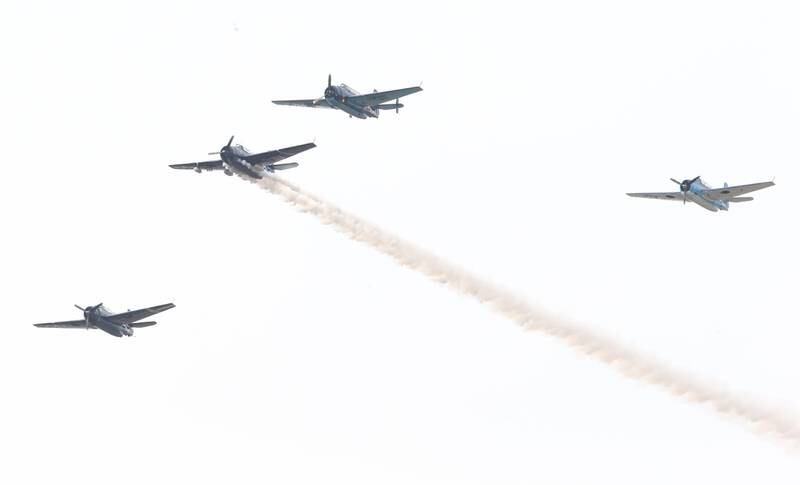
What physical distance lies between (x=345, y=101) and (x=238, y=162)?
44.5 feet

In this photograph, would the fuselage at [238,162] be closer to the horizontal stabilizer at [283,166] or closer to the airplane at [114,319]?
the horizontal stabilizer at [283,166]

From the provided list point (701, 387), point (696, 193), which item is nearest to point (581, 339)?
point (701, 387)

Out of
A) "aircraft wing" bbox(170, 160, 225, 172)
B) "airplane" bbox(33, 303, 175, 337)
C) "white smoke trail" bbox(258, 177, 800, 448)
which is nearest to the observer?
"white smoke trail" bbox(258, 177, 800, 448)

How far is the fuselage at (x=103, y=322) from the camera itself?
98500 millimetres

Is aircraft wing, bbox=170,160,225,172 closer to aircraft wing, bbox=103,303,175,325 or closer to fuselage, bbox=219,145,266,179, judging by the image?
fuselage, bbox=219,145,266,179

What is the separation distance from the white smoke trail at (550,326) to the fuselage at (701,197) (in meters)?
14.9

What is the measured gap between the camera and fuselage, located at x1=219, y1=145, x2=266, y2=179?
86875mm

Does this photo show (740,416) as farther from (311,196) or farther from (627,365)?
(311,196)

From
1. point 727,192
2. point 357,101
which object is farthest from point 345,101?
point 727,192

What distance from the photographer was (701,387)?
73438 mm

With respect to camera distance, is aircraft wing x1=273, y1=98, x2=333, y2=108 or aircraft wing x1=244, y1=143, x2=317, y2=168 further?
aircraft wing x1=273, y1=98, x2=333, y2=108

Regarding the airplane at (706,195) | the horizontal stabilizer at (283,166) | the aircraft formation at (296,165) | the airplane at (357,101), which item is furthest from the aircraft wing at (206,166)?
the airplane at (706,195)

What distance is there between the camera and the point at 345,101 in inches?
3794

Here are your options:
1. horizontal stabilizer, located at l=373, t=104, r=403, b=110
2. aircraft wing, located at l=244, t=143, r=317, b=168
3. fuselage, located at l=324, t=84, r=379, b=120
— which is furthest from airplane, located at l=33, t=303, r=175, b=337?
horizontal stabilizer, located at l=373, t=104, r=403, b=110
